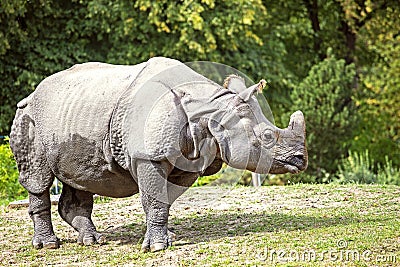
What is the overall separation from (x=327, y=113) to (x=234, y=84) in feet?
33.6

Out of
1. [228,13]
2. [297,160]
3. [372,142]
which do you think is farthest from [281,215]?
[372,142]

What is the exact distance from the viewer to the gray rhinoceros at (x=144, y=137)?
25.5ft

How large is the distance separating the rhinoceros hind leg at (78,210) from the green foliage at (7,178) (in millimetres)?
4706

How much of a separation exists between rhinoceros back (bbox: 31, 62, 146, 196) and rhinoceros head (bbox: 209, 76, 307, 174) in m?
1.13

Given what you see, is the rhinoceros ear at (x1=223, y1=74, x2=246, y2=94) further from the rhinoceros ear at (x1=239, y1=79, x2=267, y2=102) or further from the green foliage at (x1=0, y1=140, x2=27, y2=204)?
the green foliage at (x1=0, y1=140, x2=27, y2=204)

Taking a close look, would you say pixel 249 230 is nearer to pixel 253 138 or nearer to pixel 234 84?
pixel 253 138

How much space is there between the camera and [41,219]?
8859mm

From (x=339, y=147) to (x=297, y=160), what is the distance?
10.8m

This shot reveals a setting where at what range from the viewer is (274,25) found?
2472 centimetres

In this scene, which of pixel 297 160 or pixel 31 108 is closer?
pixel 297 160

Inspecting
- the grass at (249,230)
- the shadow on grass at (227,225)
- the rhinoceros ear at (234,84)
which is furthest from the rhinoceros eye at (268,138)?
the shadow on grass at (227,225)

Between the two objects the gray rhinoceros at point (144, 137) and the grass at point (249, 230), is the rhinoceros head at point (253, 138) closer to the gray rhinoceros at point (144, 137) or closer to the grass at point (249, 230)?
the gray rhinoceros at point (144, 137)

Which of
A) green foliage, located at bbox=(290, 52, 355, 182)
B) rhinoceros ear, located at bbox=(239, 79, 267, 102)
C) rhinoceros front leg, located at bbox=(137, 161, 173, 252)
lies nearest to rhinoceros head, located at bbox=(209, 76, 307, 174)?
rhinoceros ear, located at bbox=(239, 79, 267, 102)

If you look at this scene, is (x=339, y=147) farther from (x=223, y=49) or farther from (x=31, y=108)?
(x=31, y=108)
